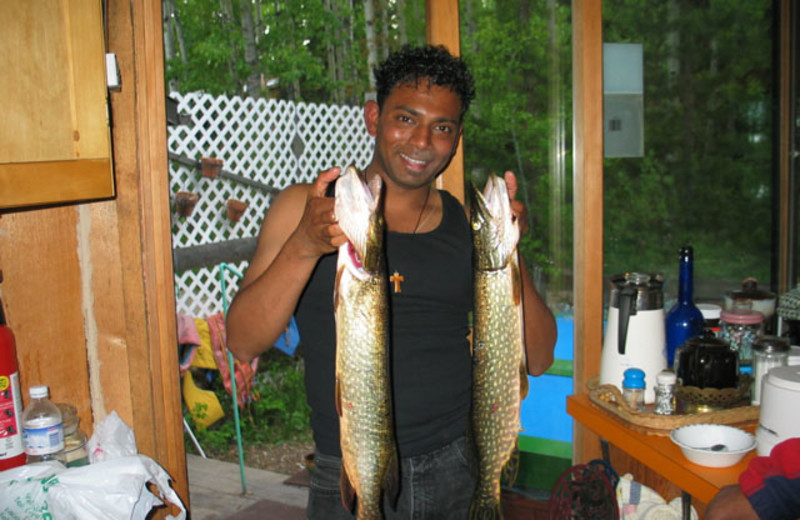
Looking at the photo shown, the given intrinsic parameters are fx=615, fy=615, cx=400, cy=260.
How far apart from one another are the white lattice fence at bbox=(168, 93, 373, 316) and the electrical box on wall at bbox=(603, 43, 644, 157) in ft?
6.81

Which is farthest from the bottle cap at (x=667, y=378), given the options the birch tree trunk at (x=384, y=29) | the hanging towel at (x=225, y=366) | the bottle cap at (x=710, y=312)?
the birch tree trunk at (x=384, y=29)

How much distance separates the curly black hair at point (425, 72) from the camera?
1534 mm

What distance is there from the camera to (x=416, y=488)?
1.55 m

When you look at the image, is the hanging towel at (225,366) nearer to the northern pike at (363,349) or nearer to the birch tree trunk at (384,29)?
the birch tree trunk at (384,29)

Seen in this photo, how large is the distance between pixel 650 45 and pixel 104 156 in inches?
139

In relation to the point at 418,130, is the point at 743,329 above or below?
below

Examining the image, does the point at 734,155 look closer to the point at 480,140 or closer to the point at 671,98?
the point at 671,98

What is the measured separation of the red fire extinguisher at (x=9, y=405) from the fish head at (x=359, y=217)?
90cm

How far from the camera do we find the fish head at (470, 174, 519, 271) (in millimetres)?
1171

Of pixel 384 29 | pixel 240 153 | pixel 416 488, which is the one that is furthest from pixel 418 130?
pixel 384 29

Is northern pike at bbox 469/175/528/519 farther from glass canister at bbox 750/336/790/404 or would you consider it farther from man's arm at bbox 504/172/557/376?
glass canister at bbox 750/336/790/404

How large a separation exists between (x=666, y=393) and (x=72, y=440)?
179 cm

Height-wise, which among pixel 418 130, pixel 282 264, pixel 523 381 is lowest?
pixel 523 381

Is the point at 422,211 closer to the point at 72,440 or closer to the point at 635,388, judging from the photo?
the point at 635,388
